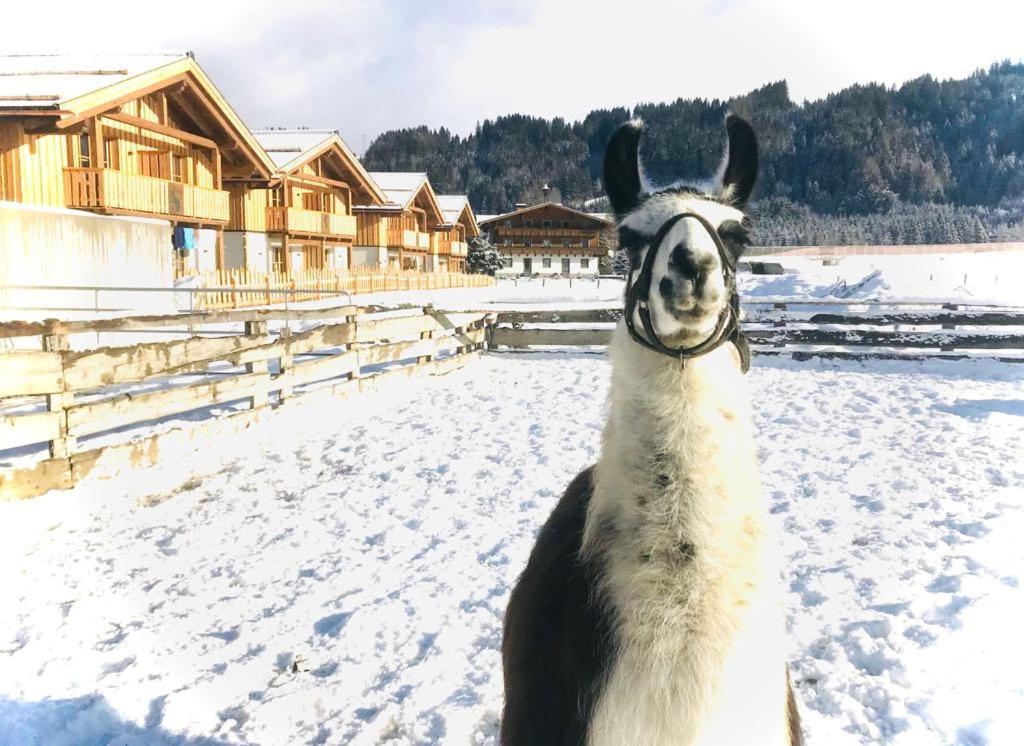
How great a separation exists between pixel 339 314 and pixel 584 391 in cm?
434

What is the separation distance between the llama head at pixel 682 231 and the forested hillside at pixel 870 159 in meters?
92.3

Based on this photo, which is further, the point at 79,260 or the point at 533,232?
the point at 533,232

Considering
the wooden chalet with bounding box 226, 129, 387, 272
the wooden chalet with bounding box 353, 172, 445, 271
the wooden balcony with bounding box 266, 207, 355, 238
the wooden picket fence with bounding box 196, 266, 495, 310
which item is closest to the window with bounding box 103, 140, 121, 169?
the wooden picket fence with bounding box 196, 266, 495, 310

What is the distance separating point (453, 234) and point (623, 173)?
197ft

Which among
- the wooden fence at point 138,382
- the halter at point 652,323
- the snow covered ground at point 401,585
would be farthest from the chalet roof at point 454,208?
the halter at point 652,323

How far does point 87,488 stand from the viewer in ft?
20.1

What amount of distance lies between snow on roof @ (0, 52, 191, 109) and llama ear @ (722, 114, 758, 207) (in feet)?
68.1

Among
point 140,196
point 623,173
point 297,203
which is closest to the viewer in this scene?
point 623,173

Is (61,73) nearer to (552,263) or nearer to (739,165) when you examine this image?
(739,165)

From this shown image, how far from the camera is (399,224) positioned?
5056cm

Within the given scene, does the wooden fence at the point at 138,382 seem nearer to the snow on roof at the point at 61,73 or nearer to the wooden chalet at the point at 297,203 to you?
the snow on roof at the point at 61,73

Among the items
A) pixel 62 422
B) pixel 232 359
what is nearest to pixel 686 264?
pixel 62 422

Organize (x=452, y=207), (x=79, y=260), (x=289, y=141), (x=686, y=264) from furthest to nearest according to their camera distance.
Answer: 1. (x=452, y=207)
2. (x=289, y=141)
3. (x=79, y=260)
4. (x=686, y=264)

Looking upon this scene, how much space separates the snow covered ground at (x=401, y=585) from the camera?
3.34 m
